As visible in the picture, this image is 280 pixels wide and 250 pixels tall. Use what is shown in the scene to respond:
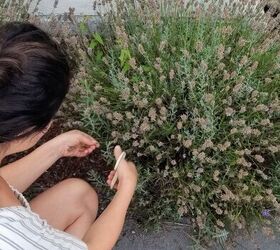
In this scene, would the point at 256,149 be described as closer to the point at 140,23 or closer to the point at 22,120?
the point at 140,23

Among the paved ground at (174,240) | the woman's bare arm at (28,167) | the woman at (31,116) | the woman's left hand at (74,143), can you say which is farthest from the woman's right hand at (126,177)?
the paved ground at (174,240)

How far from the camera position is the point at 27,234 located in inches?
58.6

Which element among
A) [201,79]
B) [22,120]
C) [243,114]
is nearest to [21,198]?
[22,120]

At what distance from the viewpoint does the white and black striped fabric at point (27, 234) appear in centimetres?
144

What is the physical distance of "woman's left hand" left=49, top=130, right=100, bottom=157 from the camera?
2.08 meters

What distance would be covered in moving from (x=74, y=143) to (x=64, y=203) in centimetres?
25

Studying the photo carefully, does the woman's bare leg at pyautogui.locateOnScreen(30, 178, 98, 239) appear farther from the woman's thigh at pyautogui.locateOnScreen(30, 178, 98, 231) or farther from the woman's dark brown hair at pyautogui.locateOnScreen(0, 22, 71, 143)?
the woman's dark brown hair at pyautogui.locateOnScreen(0, 22, 71, 143)

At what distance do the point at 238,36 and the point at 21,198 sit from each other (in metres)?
1.22

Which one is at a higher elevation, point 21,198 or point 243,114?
point 243,114

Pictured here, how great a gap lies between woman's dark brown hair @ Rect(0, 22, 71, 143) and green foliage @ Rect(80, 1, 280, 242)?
0.58m

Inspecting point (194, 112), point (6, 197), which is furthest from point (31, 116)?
point (194, 112)

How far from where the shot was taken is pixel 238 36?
7.80ft

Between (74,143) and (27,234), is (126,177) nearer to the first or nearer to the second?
(74,143)

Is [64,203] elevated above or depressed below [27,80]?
below
